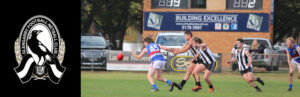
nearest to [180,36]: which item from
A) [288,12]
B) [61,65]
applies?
[288,12]

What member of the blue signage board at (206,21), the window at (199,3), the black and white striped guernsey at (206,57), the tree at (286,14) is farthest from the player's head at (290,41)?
the tree at (286,14)

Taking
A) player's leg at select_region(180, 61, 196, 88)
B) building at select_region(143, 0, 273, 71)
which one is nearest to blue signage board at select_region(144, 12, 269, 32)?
building at select_region(143, 0, 273, 71)

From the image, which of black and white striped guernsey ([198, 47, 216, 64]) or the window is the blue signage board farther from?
black and white striped guernsey ([198, 47, 216, 64])

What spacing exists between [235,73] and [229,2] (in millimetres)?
8465

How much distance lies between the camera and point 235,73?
1136 inches

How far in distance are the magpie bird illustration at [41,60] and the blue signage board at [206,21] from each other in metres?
32.9

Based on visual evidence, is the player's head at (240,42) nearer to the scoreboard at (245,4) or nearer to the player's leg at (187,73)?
the player's leg at (187,73)

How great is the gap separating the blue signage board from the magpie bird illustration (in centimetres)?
3290

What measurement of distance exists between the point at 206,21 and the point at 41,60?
1305 inches

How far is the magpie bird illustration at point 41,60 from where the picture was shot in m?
2.85

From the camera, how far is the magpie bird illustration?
2.85 m

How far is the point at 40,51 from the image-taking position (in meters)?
2.84

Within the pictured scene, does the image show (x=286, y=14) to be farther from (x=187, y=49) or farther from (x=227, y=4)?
(x=187, y=49)

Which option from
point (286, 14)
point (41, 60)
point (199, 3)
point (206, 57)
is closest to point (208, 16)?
point (199, 3)
